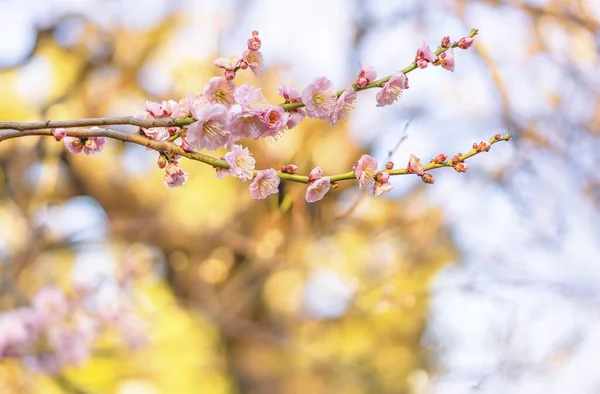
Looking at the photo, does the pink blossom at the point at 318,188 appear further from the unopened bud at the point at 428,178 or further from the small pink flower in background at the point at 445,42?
the small pink flower in background at the point at 445,42

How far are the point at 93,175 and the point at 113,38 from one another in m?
0.99

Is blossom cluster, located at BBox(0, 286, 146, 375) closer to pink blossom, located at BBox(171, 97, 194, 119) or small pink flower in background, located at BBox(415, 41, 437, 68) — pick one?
pink blossom, located at BBox(171, 97, 194, 119)

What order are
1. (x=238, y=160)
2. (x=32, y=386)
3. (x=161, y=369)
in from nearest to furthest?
(x=238, y=160) → (x=32, y=386) → (x=161, y=369)

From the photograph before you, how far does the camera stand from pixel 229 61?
0.82 meters

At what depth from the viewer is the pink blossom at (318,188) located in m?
0.84

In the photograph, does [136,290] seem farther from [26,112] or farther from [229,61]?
[229,61]

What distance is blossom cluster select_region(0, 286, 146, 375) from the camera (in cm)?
240

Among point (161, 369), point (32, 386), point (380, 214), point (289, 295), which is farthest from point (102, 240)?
point (161, 369)

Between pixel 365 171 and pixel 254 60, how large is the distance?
22 cm

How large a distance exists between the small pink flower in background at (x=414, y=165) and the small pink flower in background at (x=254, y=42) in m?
0.26

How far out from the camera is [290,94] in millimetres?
820

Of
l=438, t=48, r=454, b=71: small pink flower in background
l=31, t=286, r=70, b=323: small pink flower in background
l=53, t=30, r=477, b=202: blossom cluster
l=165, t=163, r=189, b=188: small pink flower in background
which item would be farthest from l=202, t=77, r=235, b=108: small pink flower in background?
l=31, t=286, r=70, b=323: small pink flower in background

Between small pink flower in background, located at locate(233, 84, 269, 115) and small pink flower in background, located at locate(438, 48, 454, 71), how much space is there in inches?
10.8

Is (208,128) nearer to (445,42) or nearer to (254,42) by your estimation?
(254,42)
